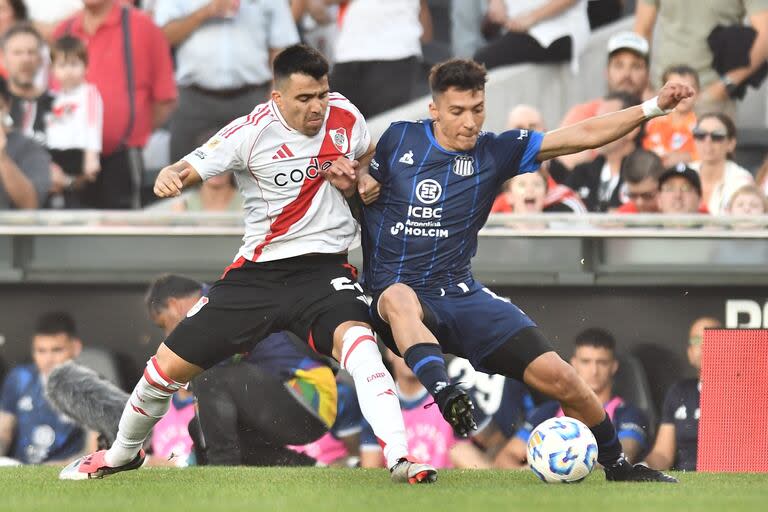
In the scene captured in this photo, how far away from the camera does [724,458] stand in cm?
800

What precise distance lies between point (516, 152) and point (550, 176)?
3369 millimetres

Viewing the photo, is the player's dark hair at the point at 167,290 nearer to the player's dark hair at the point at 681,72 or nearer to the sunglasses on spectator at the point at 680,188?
the sunglasses on spectator at the point at 680,188

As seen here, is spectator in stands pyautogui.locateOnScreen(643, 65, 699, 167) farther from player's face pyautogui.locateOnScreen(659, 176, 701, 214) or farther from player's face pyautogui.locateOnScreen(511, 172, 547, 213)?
player's face pyautogui.locateOnScreen(511, 172, 547, 213)

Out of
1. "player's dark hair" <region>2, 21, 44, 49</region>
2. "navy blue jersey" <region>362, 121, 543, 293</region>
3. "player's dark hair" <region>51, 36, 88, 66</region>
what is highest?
"player's dark hair" <region>2, 21, 44, 49</region>

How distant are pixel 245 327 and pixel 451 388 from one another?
1.21 m


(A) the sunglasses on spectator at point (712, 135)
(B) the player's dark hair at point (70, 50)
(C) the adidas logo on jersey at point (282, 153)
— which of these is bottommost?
(C) the adidas logo on jersey at point (282, 153)

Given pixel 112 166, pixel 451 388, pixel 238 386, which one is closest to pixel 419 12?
pixel 112 166

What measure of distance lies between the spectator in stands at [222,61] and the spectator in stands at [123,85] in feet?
0.54

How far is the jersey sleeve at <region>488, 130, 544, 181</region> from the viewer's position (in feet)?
21.9

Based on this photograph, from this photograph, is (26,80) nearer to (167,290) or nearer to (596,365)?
(167,290)

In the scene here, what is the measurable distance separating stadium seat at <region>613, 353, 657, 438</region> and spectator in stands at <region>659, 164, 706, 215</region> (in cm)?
109

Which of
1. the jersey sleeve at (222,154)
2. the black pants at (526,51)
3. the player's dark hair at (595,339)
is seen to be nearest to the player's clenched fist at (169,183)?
the jersey sleeve at (222,154)

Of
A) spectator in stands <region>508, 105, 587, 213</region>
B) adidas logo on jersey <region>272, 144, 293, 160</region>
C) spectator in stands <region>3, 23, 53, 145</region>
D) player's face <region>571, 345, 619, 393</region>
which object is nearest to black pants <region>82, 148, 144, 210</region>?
spectator in stands <region>3, 23, 53, 145</region>

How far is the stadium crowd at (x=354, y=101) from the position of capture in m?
9.37
